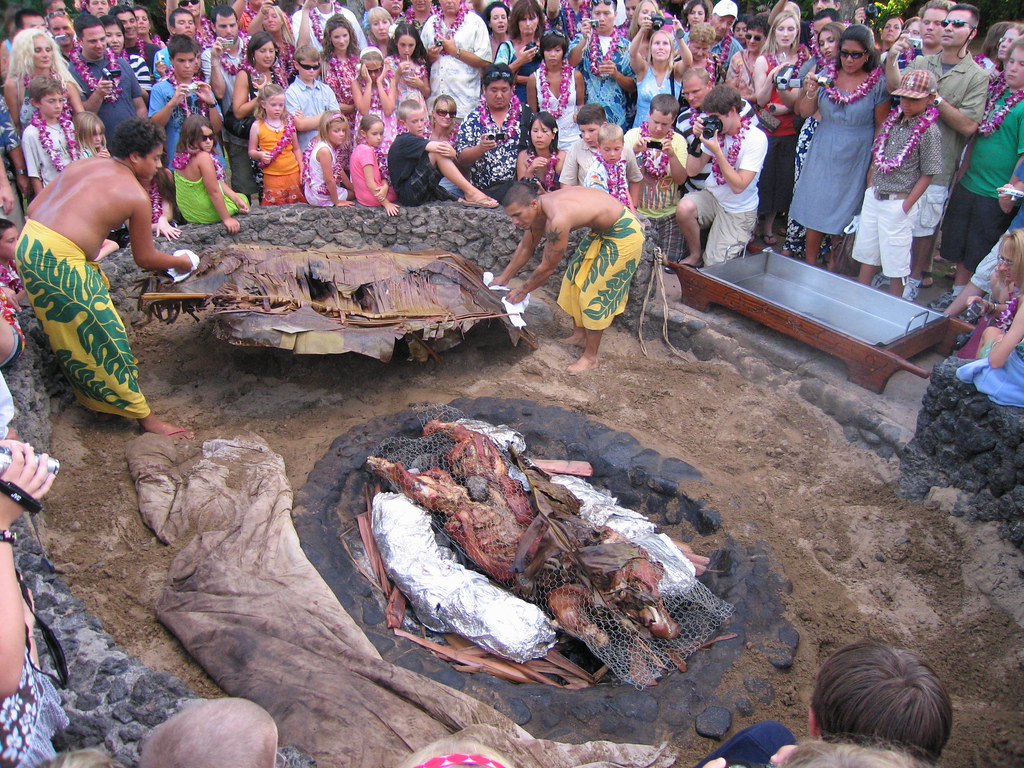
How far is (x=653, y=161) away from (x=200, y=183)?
12.2 feet

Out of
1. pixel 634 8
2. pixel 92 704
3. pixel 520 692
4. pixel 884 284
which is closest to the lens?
pixel 92 704

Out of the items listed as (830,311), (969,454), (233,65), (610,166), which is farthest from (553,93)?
(969,454)

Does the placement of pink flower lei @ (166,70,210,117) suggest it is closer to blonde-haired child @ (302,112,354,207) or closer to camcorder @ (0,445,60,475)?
blonde-haired child @ (302,112,354,207)

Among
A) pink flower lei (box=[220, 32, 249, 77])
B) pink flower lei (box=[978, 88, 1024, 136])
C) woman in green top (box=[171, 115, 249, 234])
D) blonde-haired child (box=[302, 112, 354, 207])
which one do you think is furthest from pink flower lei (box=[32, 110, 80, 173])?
pink flower lei (box=[978, 88, 1024, 136])

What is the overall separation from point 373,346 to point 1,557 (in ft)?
10.5

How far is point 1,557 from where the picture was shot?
1.85 meters

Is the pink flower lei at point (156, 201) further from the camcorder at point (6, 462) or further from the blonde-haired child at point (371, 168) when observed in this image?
the camcorder at point (6, 462)

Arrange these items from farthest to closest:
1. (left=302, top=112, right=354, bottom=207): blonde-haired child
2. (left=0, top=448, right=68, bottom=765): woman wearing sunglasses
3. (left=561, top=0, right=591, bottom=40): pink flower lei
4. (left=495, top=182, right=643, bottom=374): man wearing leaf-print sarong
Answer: (left=561, top=0, right=591, bottom=40): pink flower lei, (left=302, top=112, right=354, bottom=207): blonde-haired child, (left=495, top=182, right=643, bottom=374): man wearing leaf-print sarong, (left=0, top=448, right=68, bottom=765): woman wearing sunglasses

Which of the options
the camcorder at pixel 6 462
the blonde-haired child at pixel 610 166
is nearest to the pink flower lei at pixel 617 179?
the blonde-haired child at pixel 610 166

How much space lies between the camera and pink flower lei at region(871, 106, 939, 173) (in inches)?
219

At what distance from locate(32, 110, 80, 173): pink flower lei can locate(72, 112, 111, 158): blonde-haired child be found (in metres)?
0.18

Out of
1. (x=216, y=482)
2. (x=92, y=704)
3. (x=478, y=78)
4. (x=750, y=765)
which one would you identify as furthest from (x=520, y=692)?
(x=478, y=78)

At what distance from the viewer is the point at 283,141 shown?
20.9 ft

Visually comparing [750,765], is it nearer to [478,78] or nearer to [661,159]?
[661,159]
